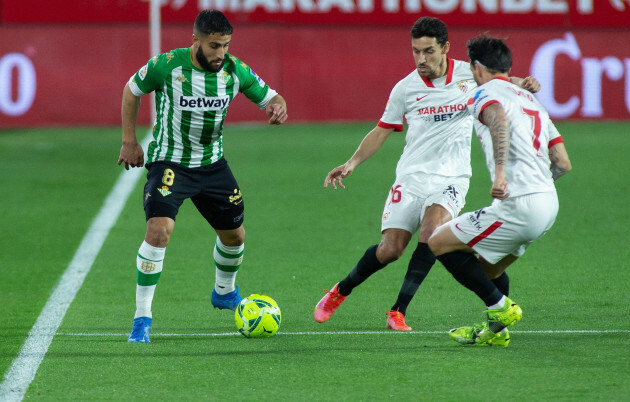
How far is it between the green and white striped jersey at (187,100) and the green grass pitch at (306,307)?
1.11m

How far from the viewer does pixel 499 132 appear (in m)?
5.54

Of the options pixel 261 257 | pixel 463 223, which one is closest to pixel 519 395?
pixel 463 223

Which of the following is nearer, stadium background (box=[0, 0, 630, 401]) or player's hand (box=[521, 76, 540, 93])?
stadium background (box=[0, 0, 630, 401])

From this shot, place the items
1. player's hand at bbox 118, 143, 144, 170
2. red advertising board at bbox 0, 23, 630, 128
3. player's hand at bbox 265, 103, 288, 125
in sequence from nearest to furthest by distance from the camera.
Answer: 1. player's hand at bbox 118, 143, 144, 170
2. player's hand at bbox 265, 103, 288, 125
3. red advertising board at bbox 0, 23, 630, 128

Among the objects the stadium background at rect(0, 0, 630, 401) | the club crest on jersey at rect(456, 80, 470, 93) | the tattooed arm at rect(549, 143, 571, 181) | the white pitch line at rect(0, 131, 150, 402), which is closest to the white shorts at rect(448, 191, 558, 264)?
the tattooed arm at rect(549, 143, 571, 181)

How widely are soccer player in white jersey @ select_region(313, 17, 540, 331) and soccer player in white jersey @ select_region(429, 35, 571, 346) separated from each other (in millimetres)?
747

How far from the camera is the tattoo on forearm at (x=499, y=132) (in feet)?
18.1

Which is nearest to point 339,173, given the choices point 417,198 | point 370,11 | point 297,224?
point 417,198

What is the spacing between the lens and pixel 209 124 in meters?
6.61

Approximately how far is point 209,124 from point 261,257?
2.59 meters

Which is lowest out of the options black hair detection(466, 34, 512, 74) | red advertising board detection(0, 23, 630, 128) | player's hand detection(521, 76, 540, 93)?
red advertising board detection(0, 23, 630, 128)

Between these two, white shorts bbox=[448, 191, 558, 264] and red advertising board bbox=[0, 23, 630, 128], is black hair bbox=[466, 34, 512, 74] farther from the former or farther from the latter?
red advertising board bbox=[0, 23, 630, 128]

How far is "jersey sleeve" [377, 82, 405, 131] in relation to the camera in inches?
269

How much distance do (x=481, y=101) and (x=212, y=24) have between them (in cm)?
169
